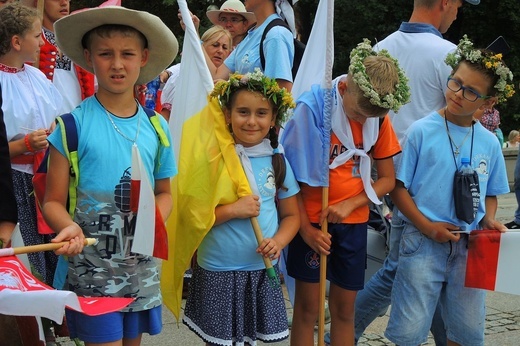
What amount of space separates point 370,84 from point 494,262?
115cm

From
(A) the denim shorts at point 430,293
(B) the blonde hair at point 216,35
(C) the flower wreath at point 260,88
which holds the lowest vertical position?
(A) the denim shorts at point 430,293

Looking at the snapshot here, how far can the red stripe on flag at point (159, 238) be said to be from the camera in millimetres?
3143

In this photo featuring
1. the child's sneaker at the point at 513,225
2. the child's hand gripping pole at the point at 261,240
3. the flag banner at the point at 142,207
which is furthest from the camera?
the child's sneaker at the point at 513,225

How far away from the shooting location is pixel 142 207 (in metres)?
3.05

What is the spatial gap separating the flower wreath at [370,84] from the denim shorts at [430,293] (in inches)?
29.6

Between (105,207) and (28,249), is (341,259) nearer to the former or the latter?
(105,207)

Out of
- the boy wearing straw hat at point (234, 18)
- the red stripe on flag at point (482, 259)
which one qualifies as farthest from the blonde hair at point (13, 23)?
the boy wearing straw hat at point (234, 18)

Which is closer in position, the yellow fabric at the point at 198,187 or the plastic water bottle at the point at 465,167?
the yellow fabric at the point at 198,187

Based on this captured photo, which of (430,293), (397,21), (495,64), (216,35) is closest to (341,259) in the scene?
(430,293)

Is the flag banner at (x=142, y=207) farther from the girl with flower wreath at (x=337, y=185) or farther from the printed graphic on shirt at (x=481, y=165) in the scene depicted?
the printed graphic on shirt at (x=481, y=165)

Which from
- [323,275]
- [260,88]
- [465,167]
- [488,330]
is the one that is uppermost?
[260,88]

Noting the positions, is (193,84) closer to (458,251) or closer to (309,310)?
(309,310)

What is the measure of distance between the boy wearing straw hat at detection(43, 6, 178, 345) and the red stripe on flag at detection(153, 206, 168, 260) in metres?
0.08

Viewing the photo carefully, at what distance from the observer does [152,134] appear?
129 inches
